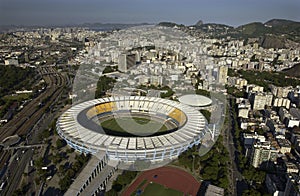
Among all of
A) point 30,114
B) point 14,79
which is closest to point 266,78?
point 30,114

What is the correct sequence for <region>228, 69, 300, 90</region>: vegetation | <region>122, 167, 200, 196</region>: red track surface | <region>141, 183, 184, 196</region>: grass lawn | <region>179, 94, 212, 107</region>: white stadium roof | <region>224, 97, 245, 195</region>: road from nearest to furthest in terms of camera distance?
Result: <region>141, 183, 184, 196</region>: grass lawn
<region>122, 167, 200, 196</region>: red track surface
<region>224, 97, 245, 195</region>: road
<region>179, 94, 212, 107</region>: white stadium roof
<region>228, 69, 300, 90</region>: vegetation

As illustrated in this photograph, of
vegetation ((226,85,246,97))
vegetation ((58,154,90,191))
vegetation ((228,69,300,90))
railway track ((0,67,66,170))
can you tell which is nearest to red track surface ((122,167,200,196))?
vegetation ((58,154,90,191))

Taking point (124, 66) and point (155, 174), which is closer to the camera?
point (155, 174)

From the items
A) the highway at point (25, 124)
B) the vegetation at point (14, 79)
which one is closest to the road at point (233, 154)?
the highway at point (25, 124)

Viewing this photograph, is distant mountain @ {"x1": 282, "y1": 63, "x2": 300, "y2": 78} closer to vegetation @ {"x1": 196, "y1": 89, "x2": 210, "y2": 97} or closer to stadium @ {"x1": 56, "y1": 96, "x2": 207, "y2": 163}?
vegetation @ {"x1": 196, "y1": 89, "x2": 210, "y2": 97}

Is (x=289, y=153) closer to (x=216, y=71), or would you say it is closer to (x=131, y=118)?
(x=131, y=118)

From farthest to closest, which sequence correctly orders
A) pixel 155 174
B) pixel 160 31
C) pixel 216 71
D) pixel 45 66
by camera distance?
pixel 160 31 → pixel 45 66 → pixel 216 71 → pixel 155 174

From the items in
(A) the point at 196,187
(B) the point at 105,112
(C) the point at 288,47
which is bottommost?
(A) the point at 196,187

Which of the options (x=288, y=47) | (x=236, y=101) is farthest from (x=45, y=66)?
(x=288, y=47)
